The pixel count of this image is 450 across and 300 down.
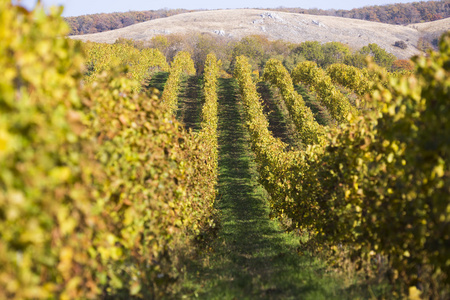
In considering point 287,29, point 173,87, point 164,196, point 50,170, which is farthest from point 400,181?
point 287,29

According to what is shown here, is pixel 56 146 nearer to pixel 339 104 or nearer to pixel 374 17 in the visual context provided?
pixel 339 104

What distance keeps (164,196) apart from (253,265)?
9.47 ft

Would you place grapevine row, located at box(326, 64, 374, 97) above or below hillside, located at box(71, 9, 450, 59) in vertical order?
below

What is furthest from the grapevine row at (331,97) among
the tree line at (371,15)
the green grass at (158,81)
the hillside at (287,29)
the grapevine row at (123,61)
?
the tree line at (371,15)

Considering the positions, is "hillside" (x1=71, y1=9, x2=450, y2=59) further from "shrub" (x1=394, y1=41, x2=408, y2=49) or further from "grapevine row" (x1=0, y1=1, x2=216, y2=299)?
"grapevine row" (x1=0, y1=1, x2=216, y2=299)

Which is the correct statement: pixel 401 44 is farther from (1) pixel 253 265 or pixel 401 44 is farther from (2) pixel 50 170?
(2) pixel 50 170

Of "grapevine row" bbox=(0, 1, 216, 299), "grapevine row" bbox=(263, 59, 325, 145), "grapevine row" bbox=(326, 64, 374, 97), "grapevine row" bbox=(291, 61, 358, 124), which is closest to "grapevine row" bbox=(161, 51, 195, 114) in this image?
"grapevine row" bbox=(263, 59, 325, 145)

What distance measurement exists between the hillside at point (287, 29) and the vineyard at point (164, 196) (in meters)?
112

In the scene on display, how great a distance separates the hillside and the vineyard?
112 meters

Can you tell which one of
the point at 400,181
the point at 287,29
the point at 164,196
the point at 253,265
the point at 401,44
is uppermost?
the point at 287,29

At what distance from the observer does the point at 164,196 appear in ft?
19.0

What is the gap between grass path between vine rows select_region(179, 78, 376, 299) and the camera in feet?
18.8

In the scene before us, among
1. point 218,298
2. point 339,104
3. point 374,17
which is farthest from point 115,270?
point 374,17

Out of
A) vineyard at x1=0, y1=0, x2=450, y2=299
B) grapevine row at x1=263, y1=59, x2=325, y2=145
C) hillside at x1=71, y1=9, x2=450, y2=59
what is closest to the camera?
vineyard at x1=0, y1=0, x2=450, y2=299
